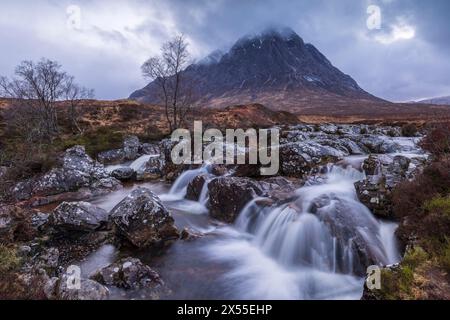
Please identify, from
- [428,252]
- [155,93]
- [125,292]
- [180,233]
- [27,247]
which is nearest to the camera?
[428,252]

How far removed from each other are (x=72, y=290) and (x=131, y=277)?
135 centimetres

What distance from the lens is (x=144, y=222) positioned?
30.7 ft

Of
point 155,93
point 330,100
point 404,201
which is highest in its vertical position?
point 330,100

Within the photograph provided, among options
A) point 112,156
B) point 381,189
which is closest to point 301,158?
point 381,189

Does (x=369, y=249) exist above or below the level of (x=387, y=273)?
below

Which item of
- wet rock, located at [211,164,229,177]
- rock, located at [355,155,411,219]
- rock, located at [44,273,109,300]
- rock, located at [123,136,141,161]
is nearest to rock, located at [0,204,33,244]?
rock, located at [44,273,109,300]

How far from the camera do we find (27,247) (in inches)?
337

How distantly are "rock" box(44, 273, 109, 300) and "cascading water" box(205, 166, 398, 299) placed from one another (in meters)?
3.02

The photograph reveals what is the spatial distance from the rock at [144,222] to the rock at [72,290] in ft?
9.51

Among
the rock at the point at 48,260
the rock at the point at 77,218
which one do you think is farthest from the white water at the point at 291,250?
the rock at the point at 77,218

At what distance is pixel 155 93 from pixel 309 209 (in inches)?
1179

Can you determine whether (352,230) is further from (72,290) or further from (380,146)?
(380,146)
